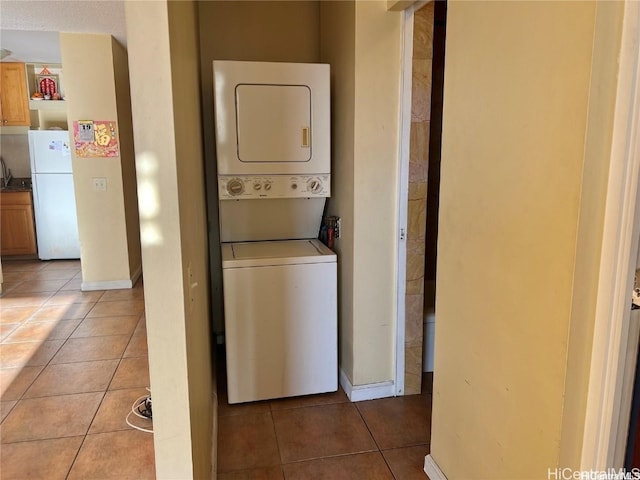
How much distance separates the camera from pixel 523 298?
133 centimetres

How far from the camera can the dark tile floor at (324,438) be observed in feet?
6.75

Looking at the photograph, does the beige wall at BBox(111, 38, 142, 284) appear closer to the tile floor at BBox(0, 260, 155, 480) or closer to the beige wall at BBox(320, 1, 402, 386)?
the tile floor at BBox(0, 260, 155, 480)

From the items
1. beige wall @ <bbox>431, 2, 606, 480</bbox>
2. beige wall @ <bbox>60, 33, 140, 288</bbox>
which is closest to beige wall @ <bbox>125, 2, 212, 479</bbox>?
→ beige wall @ <bbox>431, 2, 606, 480</bbox>

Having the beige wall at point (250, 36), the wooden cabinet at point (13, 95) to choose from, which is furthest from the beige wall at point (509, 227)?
the wooden cabinet at point (13, 95)

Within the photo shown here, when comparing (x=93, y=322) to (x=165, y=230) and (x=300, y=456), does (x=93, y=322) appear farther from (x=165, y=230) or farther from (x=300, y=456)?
(x=165, y=230)

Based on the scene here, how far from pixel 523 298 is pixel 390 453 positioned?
1219mm

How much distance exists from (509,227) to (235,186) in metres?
1.61

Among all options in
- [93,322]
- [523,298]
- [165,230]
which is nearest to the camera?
[165,230]

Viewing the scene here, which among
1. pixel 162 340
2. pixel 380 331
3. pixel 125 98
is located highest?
pixel 125 98

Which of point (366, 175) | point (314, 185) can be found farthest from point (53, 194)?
point (366, 175)

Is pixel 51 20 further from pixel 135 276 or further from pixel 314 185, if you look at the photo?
pixel 314 185

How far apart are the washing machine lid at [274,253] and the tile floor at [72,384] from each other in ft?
3.13

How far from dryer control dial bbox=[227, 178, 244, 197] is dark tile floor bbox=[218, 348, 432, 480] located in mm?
1188

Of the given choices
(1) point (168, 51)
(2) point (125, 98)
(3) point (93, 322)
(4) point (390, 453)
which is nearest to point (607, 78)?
(1) point (168, 51)
